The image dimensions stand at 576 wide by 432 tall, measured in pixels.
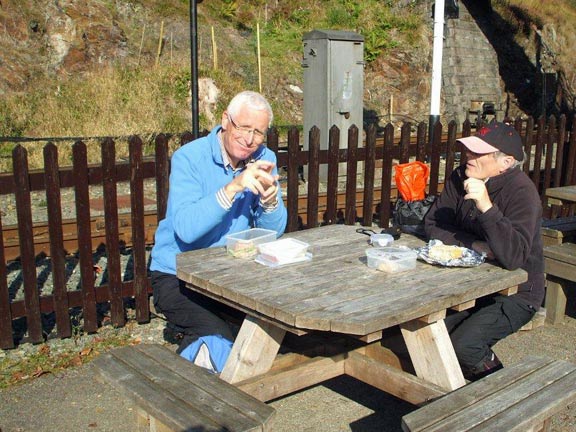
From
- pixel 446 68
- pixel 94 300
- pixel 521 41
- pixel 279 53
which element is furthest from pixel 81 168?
pixel 521 41

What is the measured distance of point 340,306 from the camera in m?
2.70

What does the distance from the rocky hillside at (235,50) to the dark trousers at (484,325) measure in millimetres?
13558

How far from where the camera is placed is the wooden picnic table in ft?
8.79

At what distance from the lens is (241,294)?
283 cm

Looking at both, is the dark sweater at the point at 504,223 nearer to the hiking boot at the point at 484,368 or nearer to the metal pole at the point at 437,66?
the hiking boot at the point at 484,368

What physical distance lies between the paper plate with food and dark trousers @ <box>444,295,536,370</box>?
0.39m

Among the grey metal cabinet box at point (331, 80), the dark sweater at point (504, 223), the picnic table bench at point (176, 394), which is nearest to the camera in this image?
the picnic table bench at point (176, 394)

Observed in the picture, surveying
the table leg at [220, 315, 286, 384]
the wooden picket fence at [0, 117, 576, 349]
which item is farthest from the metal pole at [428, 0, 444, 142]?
the table leg at [220, 315, 286, 384]

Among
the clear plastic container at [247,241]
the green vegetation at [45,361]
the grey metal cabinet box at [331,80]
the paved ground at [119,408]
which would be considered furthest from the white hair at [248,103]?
the grey metal cabinet box at [331,80]

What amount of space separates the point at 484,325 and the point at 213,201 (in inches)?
59.3

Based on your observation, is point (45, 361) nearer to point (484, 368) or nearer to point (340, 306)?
point (340, 306)

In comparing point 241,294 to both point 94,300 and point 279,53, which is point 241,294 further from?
point 279,53

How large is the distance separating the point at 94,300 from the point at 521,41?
24906 mm

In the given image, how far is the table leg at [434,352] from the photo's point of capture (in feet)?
10.2
